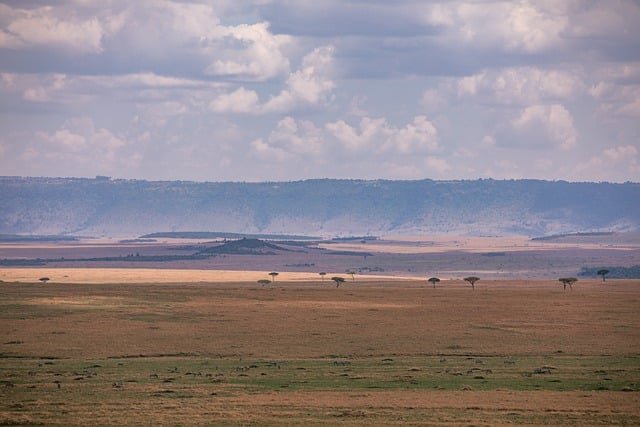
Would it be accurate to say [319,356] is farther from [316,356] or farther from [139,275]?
[139,275]

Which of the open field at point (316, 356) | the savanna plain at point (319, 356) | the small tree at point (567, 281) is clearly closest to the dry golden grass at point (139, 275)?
the savanna plain at point (319, 356)

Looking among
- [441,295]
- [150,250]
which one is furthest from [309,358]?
[150,250]

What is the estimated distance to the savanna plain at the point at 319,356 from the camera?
1430 inches

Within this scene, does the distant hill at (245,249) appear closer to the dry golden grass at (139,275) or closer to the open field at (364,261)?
the open field at (364,261)

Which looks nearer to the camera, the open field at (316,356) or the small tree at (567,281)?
the open field at (316,356)

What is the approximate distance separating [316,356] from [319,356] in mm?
176

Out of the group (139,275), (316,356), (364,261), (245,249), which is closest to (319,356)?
(316,356)

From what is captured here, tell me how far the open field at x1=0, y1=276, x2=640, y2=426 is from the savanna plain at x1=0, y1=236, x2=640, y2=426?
0.36 feet

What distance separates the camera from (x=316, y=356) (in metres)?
54.5

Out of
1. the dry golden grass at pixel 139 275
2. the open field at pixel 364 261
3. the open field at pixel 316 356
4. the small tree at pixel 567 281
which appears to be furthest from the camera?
the open field at pixel 364 261

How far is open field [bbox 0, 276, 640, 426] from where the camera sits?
3631 cm

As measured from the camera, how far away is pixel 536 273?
142m

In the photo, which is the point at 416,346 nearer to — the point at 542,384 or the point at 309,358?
the point at 309,358

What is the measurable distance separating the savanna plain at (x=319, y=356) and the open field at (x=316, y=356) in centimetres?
11
